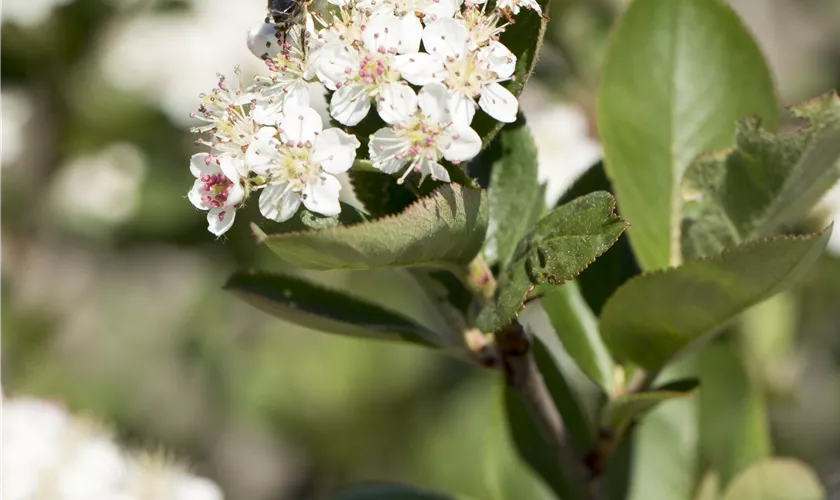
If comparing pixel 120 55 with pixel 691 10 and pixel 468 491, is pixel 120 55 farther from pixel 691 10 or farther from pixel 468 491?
pixel 691 10

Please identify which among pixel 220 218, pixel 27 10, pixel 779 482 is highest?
pixel 220 218

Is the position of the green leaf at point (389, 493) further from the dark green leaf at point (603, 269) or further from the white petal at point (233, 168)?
the white petal at point (233, 168)

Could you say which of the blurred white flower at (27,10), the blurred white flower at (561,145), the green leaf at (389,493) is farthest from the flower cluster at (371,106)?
the blurred white flower at (27,10)

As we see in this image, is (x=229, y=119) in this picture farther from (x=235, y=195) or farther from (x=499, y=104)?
(x=499, y=104)

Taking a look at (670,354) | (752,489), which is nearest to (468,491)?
(752,489)

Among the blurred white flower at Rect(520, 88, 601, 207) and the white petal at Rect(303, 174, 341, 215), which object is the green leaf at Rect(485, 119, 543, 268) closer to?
the white petal at Rect(303, 174, 341, 215)

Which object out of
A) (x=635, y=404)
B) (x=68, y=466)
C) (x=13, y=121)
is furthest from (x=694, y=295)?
(x=13, y=121)
